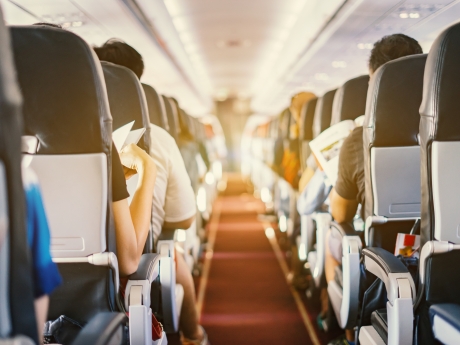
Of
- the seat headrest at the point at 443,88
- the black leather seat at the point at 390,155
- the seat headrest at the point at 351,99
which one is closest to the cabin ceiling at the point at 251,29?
the seat headrest at the point at 351,99

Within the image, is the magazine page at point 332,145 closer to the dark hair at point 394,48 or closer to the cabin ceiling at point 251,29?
the dark hair at point 394,48

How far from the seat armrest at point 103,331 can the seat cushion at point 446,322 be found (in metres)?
0.99

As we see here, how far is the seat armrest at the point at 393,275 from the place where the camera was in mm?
1551

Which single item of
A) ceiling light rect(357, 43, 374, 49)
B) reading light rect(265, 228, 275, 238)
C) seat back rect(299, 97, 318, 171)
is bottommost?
reading light rect(265, 228, 275, 238)

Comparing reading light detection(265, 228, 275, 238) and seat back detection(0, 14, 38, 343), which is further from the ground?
seat back detection(0, 14, 38, 343)

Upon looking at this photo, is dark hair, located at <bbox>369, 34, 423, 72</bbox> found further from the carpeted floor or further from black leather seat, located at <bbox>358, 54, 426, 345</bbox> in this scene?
the carpeted floor

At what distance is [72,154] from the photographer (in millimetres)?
1370

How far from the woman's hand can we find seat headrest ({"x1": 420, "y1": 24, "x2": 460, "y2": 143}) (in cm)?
104

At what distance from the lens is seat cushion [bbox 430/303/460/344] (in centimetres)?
129

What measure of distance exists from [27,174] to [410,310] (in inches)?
53.0

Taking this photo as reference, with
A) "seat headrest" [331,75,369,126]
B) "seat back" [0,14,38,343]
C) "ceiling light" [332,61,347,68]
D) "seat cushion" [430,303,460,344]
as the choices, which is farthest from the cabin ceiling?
"seat back" [0,14,38,343]

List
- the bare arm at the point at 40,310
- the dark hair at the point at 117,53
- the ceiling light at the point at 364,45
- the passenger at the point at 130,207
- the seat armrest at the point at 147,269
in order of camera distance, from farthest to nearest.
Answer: the ceiling light at the point at 364,45, the dark hair at the point at 117,53, the seat armrest at the point at 147,269, the passenger at the point at 130,207, the bare arm at the point at 40,310

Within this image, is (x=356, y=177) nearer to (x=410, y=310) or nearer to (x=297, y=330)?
(x=410, y=310)

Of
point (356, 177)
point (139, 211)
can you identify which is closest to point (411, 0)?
point (356, 177)
